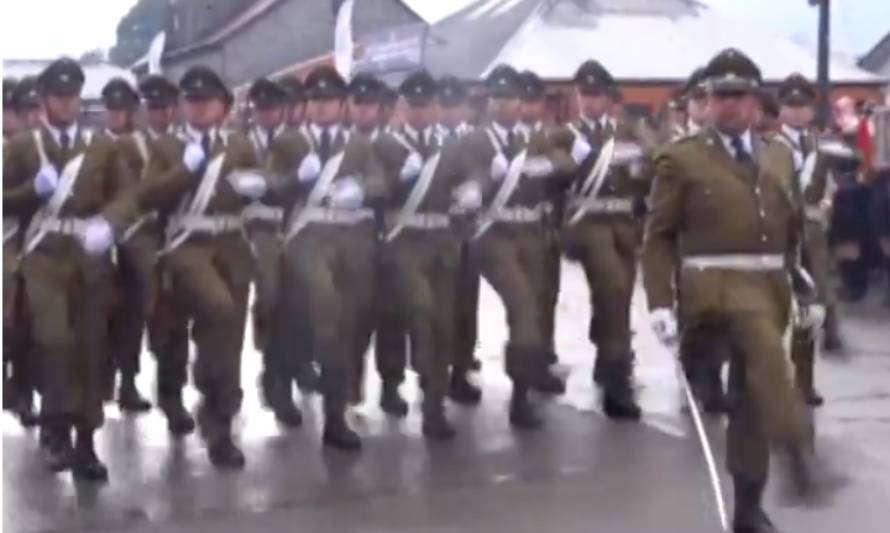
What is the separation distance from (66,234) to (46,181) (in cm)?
26

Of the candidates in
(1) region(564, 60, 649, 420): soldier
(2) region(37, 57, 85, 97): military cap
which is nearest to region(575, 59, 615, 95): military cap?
(1) region(564, 60, 649, 420): soldier

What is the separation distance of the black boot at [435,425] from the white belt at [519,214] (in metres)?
0.99

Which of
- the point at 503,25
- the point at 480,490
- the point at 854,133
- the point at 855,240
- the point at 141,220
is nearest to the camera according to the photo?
the point at 480,490

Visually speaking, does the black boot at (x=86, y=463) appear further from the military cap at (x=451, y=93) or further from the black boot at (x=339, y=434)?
the military cap at (x=451, y=93)

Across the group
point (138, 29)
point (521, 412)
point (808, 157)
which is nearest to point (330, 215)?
point (521, 412)

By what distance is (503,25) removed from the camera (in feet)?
44.3

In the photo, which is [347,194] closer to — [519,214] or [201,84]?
[201,84]

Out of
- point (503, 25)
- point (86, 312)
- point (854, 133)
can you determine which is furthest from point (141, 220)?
point (854, 133)

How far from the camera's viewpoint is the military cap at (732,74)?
6586 millimetres

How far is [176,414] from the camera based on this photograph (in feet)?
30.0

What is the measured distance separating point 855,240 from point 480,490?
29.7 feet

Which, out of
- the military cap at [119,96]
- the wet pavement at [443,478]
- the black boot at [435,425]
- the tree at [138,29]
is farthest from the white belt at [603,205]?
the tree at [138,29]

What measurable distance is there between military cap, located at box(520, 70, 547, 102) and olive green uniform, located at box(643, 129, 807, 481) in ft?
8.97

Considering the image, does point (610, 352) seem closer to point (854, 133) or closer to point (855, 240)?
point (854, 133)
